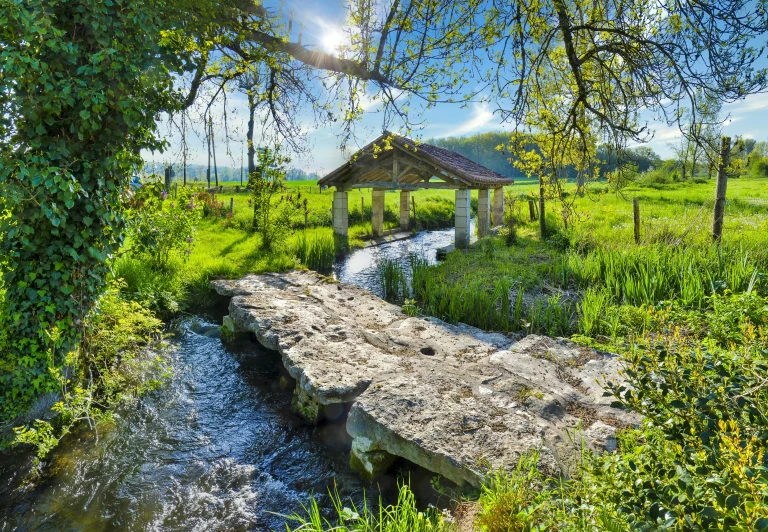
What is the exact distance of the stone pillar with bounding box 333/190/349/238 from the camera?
A: 15.8 meters

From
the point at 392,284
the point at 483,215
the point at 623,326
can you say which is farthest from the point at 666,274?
the point at 483,215

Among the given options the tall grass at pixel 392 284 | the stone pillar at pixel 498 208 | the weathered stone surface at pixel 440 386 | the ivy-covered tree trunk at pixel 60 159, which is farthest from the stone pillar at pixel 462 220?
the ivy-covered tree trunk at pixel 60 159

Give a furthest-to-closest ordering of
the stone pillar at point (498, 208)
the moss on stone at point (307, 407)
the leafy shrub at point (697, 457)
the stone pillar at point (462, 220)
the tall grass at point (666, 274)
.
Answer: the stone pillar at point (498, 208) → the stone pillar at point (462, 220) → the tall grass at point (666, 274) → the moss on stone at point (307, 407) → the leafy shrub at point (697, 457)

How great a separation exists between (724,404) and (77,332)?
230 inches

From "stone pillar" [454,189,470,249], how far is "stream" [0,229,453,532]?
9713 mm

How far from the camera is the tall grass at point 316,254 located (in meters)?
12.2

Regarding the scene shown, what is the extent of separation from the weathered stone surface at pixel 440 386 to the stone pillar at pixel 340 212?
8.83 m

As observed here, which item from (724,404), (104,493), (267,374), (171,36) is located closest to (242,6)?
(171,36)

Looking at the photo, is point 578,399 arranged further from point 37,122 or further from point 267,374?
point 37,122

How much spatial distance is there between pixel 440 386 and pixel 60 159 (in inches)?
178

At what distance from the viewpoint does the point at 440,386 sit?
14.6 feet

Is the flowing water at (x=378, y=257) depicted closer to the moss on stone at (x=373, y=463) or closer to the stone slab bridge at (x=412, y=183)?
the stone slab bridge at (x=412, y=183)

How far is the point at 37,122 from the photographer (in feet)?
13.6

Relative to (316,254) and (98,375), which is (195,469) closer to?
(98,375)
